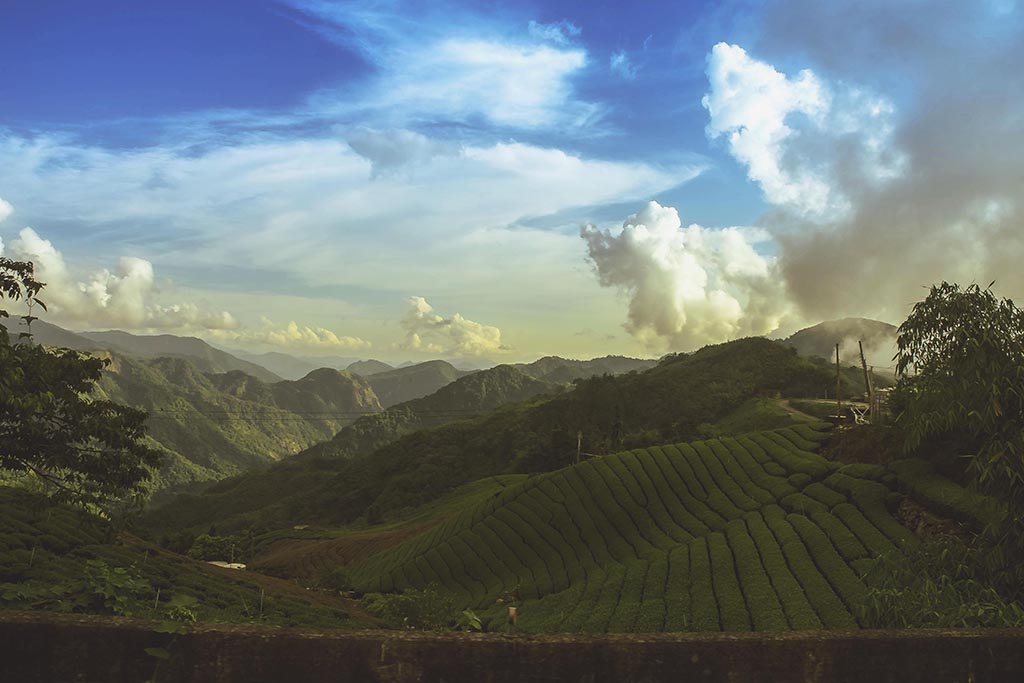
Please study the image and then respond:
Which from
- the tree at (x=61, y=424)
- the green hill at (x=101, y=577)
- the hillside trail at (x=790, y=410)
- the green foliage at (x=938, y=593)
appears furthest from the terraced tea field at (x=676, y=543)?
the hillside trail at (x=790, y=410)

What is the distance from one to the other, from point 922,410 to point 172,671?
8.68 metres

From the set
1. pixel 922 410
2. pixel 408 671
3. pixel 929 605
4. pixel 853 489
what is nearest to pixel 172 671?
pixel 408 671

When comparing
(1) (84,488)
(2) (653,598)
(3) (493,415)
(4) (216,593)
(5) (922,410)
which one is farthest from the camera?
(3) (493,415)

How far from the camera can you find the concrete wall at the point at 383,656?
3.65 metres

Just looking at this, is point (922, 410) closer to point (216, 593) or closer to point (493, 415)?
point (216, 593)

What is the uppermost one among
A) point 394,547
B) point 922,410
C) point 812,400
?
point 812,400

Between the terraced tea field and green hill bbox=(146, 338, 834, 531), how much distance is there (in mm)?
40594

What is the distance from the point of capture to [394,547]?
51.2m

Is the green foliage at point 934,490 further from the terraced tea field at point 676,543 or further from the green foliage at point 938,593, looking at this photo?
the green foliage at point 938,593

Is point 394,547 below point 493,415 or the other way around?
below

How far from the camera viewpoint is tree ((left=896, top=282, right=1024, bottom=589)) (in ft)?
22.7

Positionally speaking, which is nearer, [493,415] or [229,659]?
[229,659]

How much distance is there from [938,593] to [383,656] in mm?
6733

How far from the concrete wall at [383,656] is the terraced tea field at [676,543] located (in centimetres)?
1312
